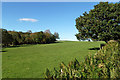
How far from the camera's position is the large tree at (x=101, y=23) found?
104 feet

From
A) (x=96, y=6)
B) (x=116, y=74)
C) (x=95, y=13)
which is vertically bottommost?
(x=116, y=74)

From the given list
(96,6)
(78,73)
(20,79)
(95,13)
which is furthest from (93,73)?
(96,6)

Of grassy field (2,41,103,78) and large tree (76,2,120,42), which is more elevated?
large tree (76,2,120,42)

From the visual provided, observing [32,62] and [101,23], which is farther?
[101,23]

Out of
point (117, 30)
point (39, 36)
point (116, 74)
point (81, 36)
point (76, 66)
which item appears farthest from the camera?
point (39, 36)

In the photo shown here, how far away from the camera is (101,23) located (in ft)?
105

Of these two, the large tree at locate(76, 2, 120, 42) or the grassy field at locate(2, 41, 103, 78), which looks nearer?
the grassy field at locate(2, 41, 103, 78)

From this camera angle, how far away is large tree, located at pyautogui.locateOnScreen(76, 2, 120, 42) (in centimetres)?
3158

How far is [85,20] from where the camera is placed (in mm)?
35969

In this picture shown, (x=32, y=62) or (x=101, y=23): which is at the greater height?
(x=101, y=23)

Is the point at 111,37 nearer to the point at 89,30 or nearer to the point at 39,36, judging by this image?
the point at 89,30

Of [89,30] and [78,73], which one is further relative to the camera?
[89,30]

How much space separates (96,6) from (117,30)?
1059 cm

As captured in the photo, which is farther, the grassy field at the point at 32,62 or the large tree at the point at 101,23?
the large tree at the point at 101,23
